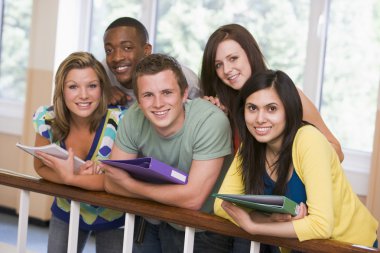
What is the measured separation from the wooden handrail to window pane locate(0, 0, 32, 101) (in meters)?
3.91

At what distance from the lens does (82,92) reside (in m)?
2.61

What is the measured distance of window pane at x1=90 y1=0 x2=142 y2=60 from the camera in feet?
17.9

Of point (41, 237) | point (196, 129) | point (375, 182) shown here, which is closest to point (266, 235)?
point (196, 129)

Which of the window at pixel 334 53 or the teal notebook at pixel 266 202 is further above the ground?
the window at pixel 334 53

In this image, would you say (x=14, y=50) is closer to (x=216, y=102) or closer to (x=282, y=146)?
(x=216, y=102)

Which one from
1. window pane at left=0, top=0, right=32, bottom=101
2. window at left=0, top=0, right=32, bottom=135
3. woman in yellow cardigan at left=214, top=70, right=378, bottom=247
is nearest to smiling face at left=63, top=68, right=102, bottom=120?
woman in yellow cardigan at left=214, top=70, right=378, bottom=247

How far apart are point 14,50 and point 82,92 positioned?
3665 mm

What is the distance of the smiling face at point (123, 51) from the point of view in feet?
9.74

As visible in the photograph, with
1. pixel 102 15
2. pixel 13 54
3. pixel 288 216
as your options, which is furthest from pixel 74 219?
pixel 13 54

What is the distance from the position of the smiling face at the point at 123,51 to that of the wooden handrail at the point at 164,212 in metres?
0.87

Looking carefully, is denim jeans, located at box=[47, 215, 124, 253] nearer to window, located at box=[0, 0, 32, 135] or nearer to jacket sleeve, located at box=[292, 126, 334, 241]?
jacket sleeve, located at box=[292, 126, 334, 241]

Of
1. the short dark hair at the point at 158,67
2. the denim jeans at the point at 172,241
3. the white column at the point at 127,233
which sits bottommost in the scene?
the denim jeans at the point at 172,241

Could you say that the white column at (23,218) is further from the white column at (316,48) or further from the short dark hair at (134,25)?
the white column at (316,48)

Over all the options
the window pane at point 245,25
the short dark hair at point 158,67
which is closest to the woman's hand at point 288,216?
the short dark hair at point 158,67
